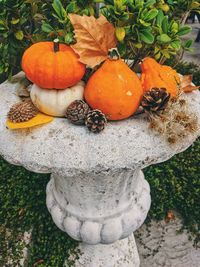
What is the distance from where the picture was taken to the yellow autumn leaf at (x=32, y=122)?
1189mm

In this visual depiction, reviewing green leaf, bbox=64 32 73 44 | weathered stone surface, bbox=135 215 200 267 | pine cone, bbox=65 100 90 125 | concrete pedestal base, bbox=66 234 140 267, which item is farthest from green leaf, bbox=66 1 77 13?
weathered stone surface, bbox=135 215 200 267

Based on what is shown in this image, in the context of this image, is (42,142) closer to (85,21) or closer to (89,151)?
(89,151)

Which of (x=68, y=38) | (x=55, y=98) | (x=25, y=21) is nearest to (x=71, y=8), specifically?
(x=68, y=38)

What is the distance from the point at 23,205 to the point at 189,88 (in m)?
1.36

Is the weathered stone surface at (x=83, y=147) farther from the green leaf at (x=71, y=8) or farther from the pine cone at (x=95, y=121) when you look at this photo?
the green leaf at (x=71, y=8)

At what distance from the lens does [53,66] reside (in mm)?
1148

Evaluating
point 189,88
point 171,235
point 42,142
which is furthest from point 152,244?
point 42,142

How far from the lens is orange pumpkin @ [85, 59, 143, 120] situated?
1144mm

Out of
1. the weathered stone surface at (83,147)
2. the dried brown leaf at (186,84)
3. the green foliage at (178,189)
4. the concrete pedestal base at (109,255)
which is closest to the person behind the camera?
the weathered stone surface at (83,147)

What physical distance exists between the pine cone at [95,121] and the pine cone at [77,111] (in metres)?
0.03

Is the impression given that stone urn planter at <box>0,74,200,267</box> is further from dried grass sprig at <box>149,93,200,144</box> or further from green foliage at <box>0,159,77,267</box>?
green foliage at <box>0,159,77,267</box>

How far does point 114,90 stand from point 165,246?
1414mm

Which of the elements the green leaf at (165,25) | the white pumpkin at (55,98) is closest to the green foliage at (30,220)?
the white pumpkin at (55,98)

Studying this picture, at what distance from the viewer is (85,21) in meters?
1.18
